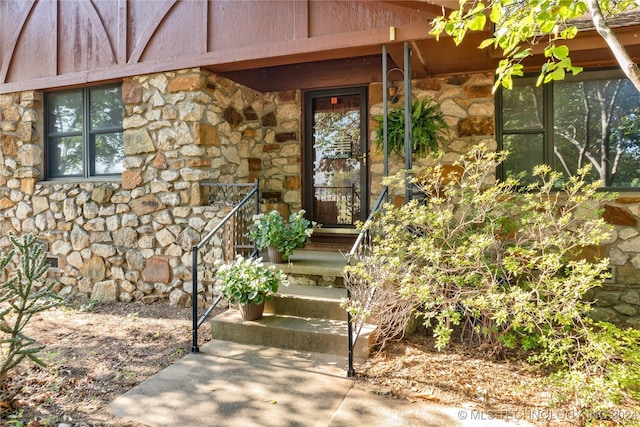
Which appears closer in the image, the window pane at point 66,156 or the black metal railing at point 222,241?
the black metal railing at point 222,241

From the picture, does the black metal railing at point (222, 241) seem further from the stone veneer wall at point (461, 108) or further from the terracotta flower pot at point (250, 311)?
the stone veneer wall at point (461, 108)

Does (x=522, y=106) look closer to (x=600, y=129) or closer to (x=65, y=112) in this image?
(x=600, y=129)

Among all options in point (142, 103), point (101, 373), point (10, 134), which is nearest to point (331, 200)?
point (142, 103)

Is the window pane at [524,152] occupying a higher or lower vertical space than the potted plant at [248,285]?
higher

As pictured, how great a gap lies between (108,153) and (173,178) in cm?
135

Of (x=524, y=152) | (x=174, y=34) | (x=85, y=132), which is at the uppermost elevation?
(x=174, y=34)

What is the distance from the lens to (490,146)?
14.7ft

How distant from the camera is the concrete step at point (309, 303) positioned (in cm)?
355

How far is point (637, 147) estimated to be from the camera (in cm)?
416

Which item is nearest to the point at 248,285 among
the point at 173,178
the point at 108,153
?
the point at 173,178

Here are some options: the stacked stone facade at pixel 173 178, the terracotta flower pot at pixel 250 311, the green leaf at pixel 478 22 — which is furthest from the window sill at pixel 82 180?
the green leaf at pixel 478 22

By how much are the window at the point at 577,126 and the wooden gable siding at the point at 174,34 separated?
1680 millimetres

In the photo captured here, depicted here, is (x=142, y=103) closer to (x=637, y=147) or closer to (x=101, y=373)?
(x=101, y=373)

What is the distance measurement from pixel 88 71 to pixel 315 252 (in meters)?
3.68
